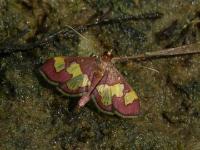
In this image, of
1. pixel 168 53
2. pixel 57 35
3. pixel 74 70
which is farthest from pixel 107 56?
pixel 168 53

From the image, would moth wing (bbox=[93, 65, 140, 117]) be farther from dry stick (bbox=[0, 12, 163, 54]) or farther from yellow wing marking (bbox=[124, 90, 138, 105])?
dry stick (bbox=[0, 12, 163, 54])

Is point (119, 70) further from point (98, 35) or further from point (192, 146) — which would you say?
point (192, 146)

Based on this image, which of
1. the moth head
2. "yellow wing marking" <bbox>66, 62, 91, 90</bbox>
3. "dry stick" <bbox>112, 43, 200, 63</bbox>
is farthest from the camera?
"dry stick" <bbox>112, 43, 200, 63</bbox>

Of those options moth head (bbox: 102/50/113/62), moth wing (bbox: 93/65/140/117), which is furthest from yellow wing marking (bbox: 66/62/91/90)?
moth head (bbox: 102/50/113/62)

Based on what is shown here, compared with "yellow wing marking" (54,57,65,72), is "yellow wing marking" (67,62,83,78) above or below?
below

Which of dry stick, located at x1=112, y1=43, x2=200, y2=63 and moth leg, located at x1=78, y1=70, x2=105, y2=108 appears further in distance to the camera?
dry stick, located at x1=112, y1=43, x2=200, y2=63

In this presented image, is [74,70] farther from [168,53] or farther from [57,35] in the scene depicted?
[168,53]
